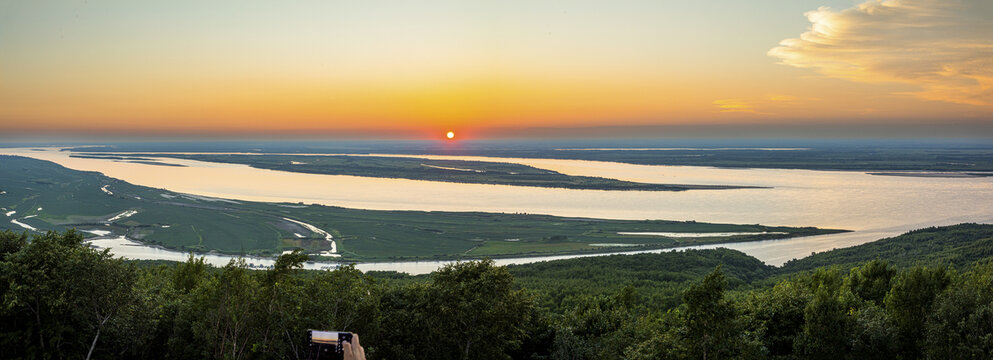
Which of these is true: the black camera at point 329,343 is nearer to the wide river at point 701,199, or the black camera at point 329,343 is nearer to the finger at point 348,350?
the finger at point 348,350

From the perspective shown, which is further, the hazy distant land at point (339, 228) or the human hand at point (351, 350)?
the hazy distant land at point (339, 228)

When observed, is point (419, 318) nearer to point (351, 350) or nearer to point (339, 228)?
point (351, 350)

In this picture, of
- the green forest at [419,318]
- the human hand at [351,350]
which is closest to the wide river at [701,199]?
the green forest at [419,318]

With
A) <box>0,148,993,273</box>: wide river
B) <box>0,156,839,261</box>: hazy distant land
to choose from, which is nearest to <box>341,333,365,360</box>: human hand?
<box>0,148,993,273</box>: wide river

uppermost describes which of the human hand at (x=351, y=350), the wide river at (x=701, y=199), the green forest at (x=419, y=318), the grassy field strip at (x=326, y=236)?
the human hand at (x=351, y=350)

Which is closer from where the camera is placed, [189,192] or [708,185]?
[189,192]

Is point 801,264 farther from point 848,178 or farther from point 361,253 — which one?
point 848,178

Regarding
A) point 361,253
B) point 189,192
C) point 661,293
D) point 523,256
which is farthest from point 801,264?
point 189,192

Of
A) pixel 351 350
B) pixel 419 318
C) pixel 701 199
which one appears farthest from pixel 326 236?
pixel 701 199
